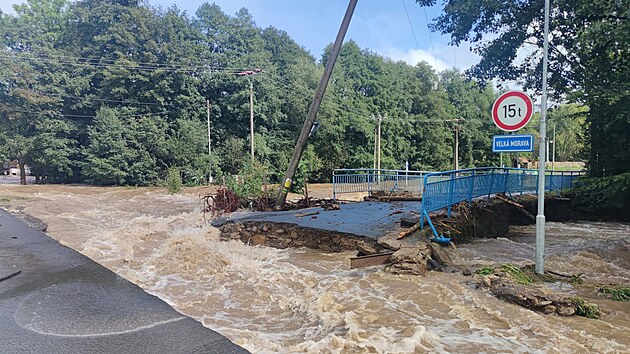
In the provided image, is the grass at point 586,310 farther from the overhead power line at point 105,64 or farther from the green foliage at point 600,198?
the overhead power line at point 105,64

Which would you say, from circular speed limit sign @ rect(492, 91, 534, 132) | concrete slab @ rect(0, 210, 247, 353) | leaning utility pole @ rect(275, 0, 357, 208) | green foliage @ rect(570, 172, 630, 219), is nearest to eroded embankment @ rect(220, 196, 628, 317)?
circular speed limit sign @ rect(492, 91, 534, 132)

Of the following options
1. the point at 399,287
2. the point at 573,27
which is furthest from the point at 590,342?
the point at 573,27

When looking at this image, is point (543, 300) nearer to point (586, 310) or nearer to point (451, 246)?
point (586, 310)

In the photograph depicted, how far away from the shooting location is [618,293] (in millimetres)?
5312

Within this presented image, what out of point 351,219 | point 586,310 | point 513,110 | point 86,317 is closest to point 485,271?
point 586,310

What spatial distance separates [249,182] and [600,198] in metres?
14.3

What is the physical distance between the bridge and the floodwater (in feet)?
4.30

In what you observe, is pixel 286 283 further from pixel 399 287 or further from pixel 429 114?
pixel 429 114

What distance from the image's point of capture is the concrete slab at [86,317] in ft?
11.7

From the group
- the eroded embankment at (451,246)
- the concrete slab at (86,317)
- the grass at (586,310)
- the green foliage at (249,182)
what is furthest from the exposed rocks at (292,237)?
the concrete slab at (86,317)

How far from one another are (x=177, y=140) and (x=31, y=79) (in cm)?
1432

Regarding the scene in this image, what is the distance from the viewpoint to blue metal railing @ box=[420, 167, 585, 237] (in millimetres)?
8273

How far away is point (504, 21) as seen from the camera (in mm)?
17391

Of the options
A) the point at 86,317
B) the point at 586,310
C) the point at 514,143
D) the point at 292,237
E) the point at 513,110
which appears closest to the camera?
the point at 86,317
